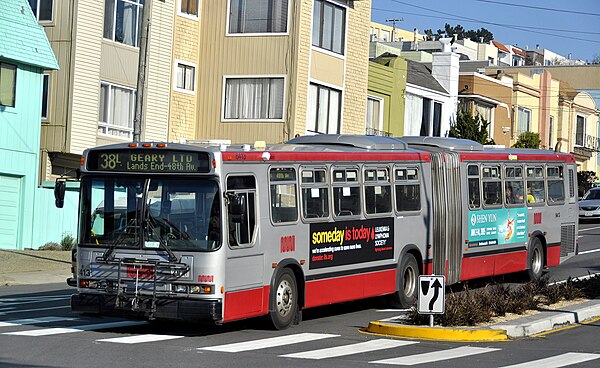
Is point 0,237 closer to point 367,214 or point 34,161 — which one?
point 34,161

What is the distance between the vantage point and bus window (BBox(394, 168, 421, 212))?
19484 mm

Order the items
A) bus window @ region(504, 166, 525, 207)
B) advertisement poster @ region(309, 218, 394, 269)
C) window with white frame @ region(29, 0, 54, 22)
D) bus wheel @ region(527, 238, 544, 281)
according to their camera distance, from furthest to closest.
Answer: window with white frame @ region(29, 0, 54, 22) → bus wheel @ region(527, 238, 544, 281) → bus window @ region(504, 166, 525, 207) → advertisement poster @ region(309, 218, 394, 269)

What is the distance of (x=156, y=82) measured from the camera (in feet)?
113

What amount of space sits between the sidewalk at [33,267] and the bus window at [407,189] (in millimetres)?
9718

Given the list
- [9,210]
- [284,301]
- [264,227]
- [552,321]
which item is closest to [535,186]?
[552,321]

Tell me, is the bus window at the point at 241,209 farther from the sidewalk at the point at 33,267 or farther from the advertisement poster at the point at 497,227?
the sidewalk at the point at 33,267

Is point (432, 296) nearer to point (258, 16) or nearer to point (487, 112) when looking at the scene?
point (258, 16)

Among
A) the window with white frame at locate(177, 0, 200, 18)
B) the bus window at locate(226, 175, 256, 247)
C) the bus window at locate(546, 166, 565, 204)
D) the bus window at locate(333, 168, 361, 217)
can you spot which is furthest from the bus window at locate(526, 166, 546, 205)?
the window with white frame at locate(177, 0, 200, 18)

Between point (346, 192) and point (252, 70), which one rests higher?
point (252, 70)

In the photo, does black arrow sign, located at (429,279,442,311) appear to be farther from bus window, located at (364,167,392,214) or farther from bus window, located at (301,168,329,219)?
bus window, located at (364,167,392,214)

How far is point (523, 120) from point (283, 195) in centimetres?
4837

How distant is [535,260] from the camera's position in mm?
24516

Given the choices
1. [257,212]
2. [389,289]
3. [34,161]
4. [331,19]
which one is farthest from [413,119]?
[257,212]

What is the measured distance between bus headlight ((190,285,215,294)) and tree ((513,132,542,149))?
47.3 meters
